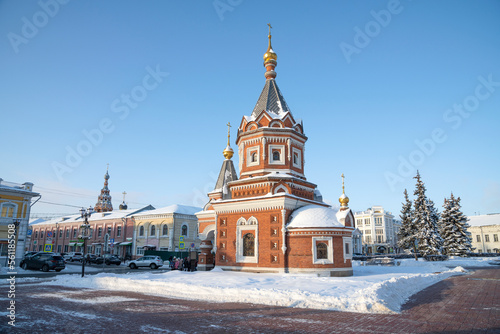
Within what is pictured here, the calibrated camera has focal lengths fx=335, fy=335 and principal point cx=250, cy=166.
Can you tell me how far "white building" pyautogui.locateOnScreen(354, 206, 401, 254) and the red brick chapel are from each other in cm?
7640

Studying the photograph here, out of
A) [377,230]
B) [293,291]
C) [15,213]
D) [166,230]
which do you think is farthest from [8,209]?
[377,230]

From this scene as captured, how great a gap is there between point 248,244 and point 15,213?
2041 centimetres

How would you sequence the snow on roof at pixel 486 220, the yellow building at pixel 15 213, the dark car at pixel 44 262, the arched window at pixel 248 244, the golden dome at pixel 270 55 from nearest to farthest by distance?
the arched window at pixel 248 244 → the dark car at pixel 44 262 → the yellow building at pixel 15 213 → the golden dome at pixel 270 55 → the snow on roof at pixel 486 220

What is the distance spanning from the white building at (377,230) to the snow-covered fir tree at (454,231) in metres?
47.9

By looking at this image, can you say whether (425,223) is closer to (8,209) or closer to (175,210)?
(175,210)

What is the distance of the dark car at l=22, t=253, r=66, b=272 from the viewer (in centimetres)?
2614

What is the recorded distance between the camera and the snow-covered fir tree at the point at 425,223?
42938mm

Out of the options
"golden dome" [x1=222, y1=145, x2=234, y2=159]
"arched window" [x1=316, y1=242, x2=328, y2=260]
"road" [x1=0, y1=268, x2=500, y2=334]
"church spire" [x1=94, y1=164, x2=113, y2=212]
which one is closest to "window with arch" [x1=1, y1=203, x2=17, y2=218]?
"golden dome" [x1=222, y1=145, x2=234, y2=159]

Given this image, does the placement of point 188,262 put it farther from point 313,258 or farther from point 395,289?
point 395,289

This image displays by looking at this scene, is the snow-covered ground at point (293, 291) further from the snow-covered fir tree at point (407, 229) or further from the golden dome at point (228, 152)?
the snow-covered fir tree at point (407, 229)

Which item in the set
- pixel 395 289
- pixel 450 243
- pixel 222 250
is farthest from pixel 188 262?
pixel 450 243

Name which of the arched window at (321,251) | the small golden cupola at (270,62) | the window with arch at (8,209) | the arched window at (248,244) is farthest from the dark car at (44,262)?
the small golden cupola at (270,62)

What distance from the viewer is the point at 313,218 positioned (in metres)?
21.7

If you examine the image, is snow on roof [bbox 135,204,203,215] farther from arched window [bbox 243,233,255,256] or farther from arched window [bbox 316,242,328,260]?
arched window [bbox 316,242,328,260]
